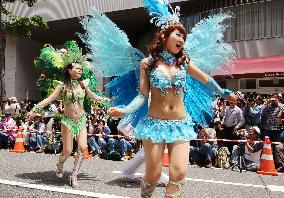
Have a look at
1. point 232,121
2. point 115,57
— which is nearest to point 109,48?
point 115,57

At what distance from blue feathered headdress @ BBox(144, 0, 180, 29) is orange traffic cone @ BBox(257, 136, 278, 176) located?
5.09m

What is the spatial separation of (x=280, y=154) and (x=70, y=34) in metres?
24.6

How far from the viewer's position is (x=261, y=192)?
6.98 metres

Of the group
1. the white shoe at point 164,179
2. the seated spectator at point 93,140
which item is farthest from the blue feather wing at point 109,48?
the seated spectator at point 93,140

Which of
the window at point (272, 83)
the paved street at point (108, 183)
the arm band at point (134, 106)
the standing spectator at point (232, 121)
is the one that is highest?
the window at point (272, 83)

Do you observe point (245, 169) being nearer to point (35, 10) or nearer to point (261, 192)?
point (261, 192)

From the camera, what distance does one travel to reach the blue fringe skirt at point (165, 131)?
14.3ft

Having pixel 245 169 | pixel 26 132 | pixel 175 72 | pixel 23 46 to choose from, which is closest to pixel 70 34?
pixel 23 46

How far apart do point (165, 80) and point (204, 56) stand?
1.22 m

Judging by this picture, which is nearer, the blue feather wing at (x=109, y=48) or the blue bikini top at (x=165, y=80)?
the blue bikini top at (x=165, y=80)

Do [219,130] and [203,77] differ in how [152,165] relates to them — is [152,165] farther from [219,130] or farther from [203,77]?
[219,130]

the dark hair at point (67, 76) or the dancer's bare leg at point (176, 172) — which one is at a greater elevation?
the dark hair at point (67, 76)

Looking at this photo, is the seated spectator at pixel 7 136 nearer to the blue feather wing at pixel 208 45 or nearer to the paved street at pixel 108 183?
the paved street at pixel 108 183

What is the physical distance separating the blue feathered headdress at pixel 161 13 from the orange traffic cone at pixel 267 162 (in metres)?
5.09
